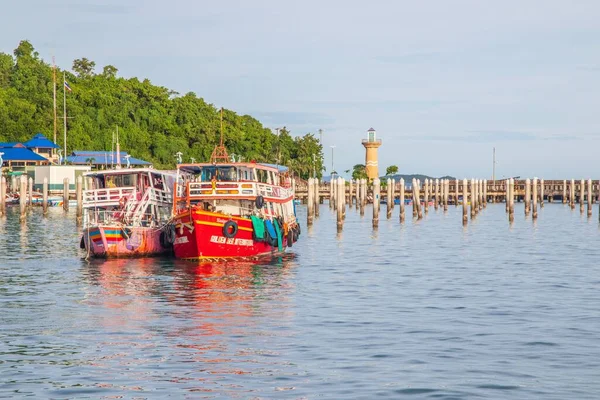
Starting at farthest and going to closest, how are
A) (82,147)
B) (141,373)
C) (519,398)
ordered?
(82,147) → (141,373) → (519,398)

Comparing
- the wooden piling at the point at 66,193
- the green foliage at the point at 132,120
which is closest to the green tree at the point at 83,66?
the green foliage at the point at 132,120

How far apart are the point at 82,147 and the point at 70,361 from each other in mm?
119227

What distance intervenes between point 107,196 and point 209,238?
6304 mm

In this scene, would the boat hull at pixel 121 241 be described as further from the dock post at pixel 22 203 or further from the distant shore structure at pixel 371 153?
the distant shore structure at pixel 371 153

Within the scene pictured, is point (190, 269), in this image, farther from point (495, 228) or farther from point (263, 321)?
point (495, 228)

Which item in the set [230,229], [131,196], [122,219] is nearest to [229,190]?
[230,229]

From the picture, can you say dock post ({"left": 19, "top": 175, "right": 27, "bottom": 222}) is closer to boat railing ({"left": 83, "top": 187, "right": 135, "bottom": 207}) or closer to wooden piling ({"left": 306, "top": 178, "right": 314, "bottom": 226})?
wooden piling ({"left": 306, "top": 178, "right": 314, "bottom": 226})

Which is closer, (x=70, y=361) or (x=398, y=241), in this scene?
(x=70, y=361)

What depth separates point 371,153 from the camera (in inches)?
5817

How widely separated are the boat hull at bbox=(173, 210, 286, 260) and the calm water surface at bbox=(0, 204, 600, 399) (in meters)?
0.94

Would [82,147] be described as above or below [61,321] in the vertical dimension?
above

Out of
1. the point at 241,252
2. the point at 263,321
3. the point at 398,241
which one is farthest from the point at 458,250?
the point at 263,321

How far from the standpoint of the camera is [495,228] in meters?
76.5

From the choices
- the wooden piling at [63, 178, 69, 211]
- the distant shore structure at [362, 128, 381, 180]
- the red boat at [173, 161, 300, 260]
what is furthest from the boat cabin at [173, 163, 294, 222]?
the distant shore structure at [362, 128, 381, 180]
